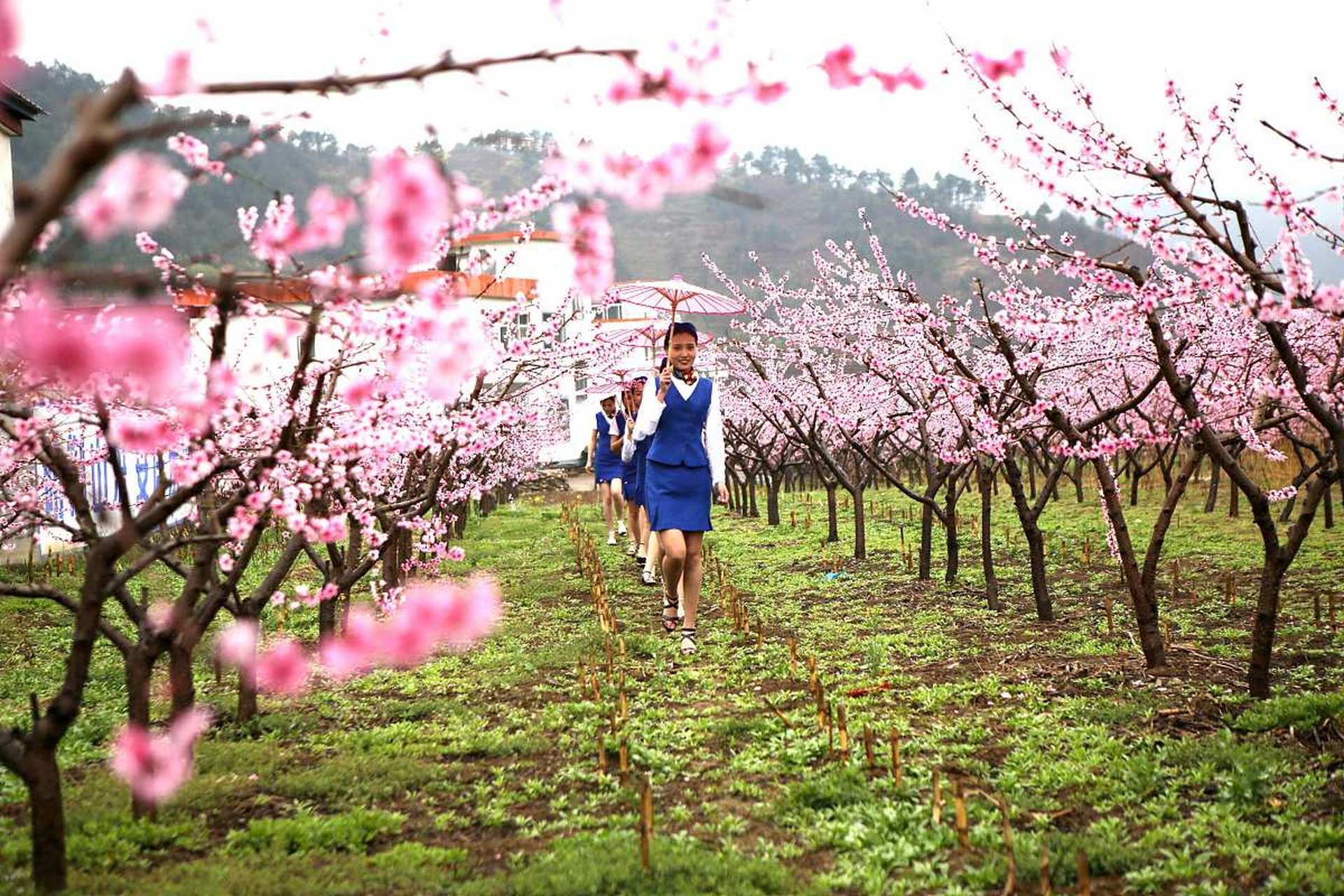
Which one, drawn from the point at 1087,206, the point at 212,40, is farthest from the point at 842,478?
the point at 212,40

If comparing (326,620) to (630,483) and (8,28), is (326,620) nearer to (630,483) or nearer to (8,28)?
(8,28)

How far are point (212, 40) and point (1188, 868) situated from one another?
356cm

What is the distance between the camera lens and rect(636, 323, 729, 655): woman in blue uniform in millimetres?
7234

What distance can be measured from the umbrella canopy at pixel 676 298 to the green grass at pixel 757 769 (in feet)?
10.1

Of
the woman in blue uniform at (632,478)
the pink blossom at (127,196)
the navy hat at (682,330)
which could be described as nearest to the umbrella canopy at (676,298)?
the woman in blue uniform at (632,478)

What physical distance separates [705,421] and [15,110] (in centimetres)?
1207

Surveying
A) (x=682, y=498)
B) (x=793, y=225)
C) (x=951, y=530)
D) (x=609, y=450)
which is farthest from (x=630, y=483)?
(x=793, y=225)

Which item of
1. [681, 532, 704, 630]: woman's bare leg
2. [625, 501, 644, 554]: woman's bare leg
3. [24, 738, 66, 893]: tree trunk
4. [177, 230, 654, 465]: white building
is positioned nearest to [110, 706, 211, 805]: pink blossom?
[24, 738, 66, 893]: tree trunk

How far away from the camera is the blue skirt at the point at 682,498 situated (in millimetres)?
7281

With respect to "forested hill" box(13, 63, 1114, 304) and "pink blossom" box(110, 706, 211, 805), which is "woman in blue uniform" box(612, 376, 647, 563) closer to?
"pink blossom" box(110, 706, 211, 805)

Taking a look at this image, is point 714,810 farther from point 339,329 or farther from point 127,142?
point 127,142

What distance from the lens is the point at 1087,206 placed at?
4605mm

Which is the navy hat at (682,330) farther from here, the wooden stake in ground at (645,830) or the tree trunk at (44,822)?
the tree trunk at (44,822)

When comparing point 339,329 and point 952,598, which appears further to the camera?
point 952,598
